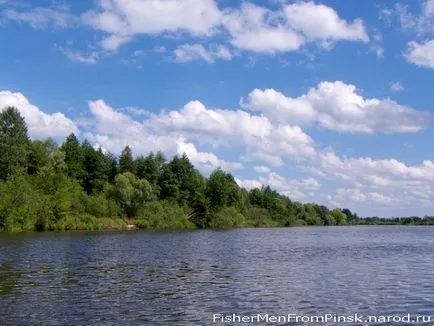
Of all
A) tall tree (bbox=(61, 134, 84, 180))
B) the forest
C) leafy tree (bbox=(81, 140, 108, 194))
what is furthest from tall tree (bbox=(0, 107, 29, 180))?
leafy tree (bbox=(81, 140, 108, 194))

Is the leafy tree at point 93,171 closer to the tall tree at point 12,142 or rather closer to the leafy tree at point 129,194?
the leafy tree at point 129,194

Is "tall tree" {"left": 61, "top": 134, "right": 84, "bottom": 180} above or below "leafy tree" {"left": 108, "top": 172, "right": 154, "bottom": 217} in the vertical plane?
above

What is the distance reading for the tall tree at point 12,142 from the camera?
11106 centimetres

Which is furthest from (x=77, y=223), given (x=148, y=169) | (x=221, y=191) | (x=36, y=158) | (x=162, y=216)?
(x=221, y=191)

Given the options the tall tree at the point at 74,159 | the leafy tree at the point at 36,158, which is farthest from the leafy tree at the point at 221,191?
the leafy tree at the point at 36,158

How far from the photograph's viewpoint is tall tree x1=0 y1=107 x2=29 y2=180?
111062 millimetres

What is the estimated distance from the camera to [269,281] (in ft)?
104

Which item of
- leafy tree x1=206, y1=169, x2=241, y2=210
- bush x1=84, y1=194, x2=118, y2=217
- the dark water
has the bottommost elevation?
the dark water

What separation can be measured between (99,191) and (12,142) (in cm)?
3006

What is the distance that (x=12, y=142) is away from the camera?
11275cm

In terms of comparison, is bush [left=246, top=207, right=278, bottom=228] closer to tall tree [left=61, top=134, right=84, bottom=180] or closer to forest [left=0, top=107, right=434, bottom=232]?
forest [left=0, top=107, right=434, bottom=232]

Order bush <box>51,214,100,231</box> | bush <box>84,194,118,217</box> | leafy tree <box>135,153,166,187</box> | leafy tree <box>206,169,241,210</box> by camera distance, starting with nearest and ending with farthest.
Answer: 1. bush <box>51,214,100,231</box>
2. bush <box>84,194,118,217</box>
3. leafy tree <box>135,153,166,187</box>
4. leafy tree <box>206,169,241,210</box>

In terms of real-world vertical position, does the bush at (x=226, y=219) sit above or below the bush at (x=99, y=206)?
below

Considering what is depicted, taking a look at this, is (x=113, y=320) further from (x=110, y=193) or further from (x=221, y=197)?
(x=221, y=197)
